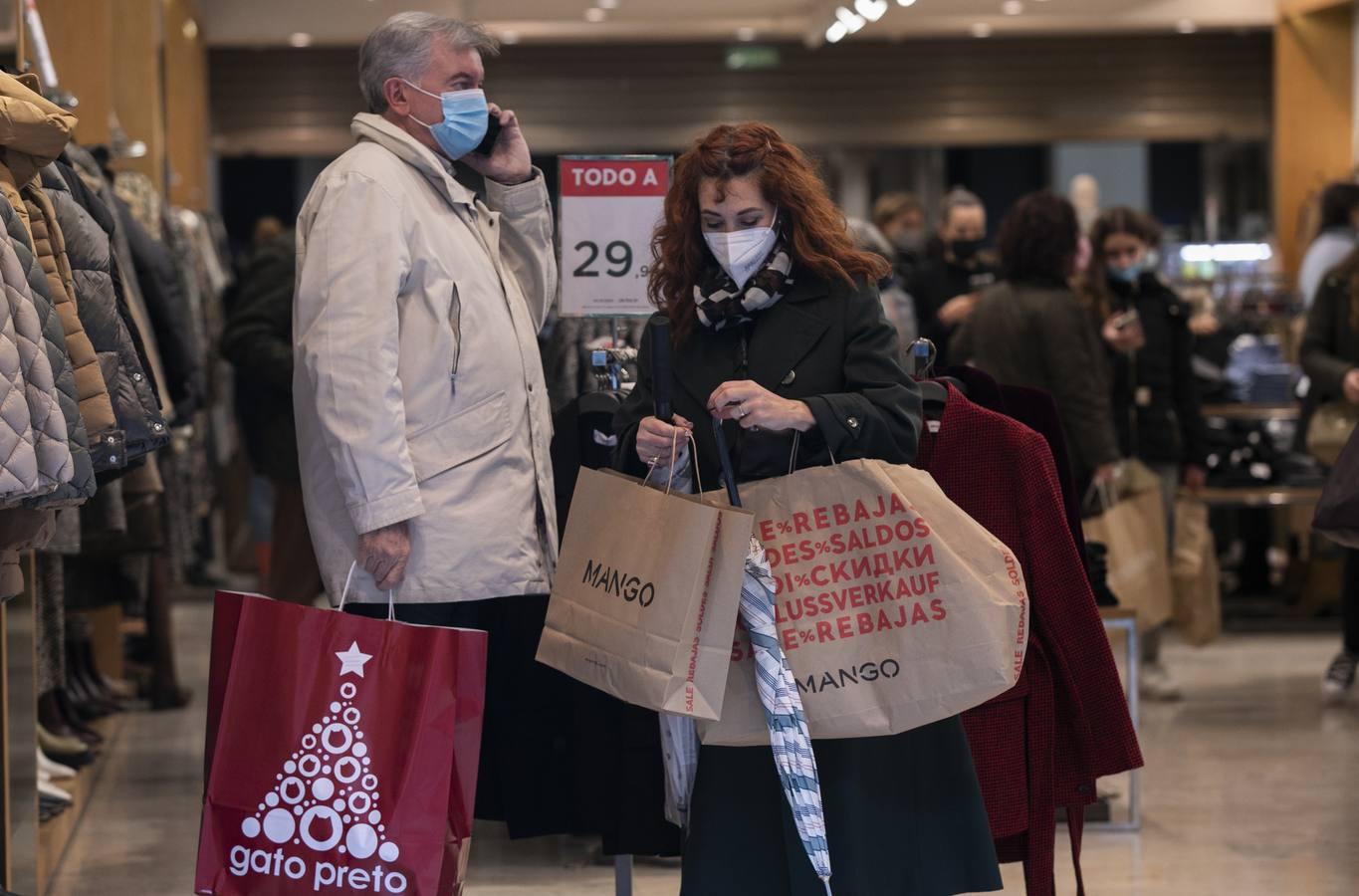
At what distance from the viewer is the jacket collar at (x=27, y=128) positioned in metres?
2.86

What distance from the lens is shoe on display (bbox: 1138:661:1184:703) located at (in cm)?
652

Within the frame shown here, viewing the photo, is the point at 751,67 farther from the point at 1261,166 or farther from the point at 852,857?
the point at 852,857

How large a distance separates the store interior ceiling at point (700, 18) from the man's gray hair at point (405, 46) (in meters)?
8.89

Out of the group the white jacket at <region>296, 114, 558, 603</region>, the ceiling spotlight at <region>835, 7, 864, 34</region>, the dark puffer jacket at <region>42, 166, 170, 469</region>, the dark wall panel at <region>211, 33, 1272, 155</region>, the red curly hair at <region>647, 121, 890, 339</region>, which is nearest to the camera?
the red curly hair at <region>647, 121, 890, 339</region>

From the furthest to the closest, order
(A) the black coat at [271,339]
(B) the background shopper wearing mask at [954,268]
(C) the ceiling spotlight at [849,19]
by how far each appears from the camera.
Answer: (C) the ceiling spotlight at [849,19], (B) the background shopper wearing mask at [954,268], (A) the black coat at [271,339]

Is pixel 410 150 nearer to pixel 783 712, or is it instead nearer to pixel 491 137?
pixel 491 137

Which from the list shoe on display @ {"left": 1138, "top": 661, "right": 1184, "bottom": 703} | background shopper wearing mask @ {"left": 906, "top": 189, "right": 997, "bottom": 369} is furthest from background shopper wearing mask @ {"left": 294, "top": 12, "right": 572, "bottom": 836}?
background shopper wearing mask @ {"left": 906, "top": 189, "right": 997, "bottom": 369}

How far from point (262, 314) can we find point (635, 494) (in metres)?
3.55

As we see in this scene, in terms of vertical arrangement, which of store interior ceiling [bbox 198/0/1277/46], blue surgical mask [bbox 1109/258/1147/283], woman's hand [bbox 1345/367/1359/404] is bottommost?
woman's hand [bbox 1345/367/1359/404]

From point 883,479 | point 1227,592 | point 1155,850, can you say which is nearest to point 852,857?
point 883,479

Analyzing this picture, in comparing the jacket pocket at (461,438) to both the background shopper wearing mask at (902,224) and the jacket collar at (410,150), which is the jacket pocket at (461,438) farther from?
the background shopper wearing mask at (902,224)

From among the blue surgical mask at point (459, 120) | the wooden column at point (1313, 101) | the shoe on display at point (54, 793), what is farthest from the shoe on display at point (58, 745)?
the wooden column at point (1313, 101)

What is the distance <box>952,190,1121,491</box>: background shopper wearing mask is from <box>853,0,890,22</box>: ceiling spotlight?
17.6 ft

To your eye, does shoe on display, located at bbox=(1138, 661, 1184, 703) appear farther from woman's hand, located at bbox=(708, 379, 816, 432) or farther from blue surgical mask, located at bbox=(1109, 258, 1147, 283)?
woman's hand, located at bbox=(708, 379, 816, 432)
